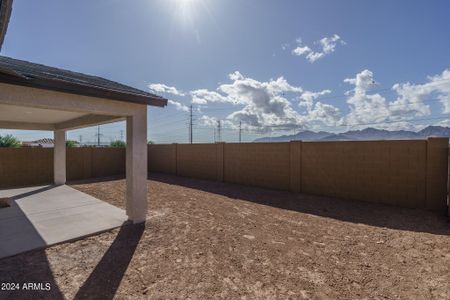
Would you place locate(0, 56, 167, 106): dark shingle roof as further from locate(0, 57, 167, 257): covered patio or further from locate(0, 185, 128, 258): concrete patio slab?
locate(0, 185, 128, 258): concrete patio slab

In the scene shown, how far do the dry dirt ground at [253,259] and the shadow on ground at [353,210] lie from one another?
5cm

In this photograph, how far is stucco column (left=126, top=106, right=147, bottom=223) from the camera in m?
5.40

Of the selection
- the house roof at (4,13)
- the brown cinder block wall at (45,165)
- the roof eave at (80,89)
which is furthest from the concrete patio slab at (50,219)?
the house roof at (4,13)

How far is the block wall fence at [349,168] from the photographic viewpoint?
6301 millimetres

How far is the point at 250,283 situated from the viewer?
310 cm

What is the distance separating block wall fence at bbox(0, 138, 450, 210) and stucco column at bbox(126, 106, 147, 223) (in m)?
5.66

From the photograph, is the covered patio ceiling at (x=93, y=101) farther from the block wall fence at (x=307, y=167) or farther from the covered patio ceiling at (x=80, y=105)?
the block wall fence at (x=307, y=167)

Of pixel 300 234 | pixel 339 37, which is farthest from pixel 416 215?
pixel 339 37

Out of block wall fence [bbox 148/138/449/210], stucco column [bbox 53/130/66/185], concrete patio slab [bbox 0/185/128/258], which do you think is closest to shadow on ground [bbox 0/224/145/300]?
concrete patio slab [bbox 0/185/128/258]

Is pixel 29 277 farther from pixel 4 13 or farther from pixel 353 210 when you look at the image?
pixel 353 210

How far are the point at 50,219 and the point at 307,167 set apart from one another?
791cm

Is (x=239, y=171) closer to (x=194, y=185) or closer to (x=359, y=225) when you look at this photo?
(x=194, y=185)

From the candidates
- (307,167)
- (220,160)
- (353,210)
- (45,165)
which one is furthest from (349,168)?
(45,165)

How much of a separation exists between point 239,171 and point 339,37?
7.13 metres
